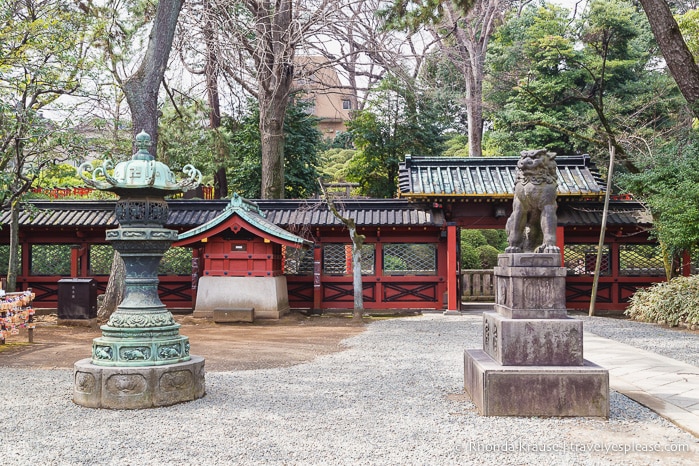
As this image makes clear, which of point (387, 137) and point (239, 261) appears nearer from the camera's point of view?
point (239, 261)

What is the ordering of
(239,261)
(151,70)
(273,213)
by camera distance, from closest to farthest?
(151,70) → (239,261) → (273,213)

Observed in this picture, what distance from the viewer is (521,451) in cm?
421

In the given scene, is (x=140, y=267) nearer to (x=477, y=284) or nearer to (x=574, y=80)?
(x=477, y=284)

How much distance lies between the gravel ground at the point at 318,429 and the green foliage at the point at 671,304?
24.3ft

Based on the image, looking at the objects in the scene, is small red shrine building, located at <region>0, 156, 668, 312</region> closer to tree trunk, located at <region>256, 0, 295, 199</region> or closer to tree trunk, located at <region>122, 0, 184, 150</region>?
tree trunk, located at <region>256, 0, 295, 199</region>

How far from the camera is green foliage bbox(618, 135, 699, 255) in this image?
487 inches

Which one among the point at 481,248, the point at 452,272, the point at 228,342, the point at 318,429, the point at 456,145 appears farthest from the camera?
the point at 456,145

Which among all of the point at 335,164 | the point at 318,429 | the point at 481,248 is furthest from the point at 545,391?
the point at 335,164

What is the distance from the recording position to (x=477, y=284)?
1923 cm

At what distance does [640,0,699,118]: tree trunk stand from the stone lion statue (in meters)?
7.49

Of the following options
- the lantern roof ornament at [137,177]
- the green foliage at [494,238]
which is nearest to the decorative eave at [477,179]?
the green foliage at [494,238]

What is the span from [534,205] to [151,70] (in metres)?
9.19

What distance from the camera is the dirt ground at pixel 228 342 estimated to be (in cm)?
830

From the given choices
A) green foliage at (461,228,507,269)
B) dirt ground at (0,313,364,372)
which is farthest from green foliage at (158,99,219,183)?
green foliage at (461,228,507,269)
